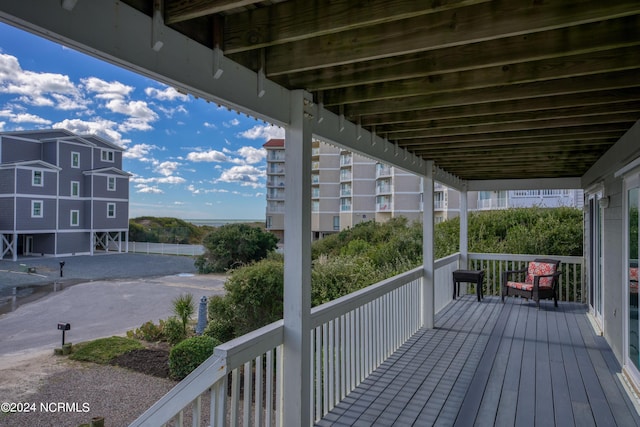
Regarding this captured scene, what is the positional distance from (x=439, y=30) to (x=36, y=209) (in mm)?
15742

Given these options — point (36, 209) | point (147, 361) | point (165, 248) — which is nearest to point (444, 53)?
point (147, 361)

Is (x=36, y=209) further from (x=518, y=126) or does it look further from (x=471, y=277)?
(x=518, y=126)

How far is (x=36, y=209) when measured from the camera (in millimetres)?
13609

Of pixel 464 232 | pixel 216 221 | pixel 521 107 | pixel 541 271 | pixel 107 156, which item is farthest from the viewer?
pixel 216 221

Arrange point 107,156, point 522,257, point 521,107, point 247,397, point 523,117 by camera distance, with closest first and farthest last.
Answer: point 247,397 → point 521,107 → point 523,117 → point 522,257 → point 107,156

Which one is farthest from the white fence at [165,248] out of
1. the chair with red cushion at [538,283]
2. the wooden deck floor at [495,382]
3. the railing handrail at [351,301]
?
the railing handrail at [351,301]

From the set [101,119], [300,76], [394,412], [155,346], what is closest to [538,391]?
[394,412]

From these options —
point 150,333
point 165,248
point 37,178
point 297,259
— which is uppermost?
point 37,178

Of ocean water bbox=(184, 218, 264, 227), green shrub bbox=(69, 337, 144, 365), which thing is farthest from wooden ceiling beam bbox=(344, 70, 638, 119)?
ocean water bbox=(184, 218, 264, 227)

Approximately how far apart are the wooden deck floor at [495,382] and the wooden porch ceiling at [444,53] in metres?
2.45

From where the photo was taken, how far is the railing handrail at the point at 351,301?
10.0 feet

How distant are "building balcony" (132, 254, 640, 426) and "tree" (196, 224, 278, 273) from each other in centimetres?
1295

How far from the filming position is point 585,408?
331cm

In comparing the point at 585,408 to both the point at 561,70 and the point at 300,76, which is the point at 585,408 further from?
the point at 300,76
